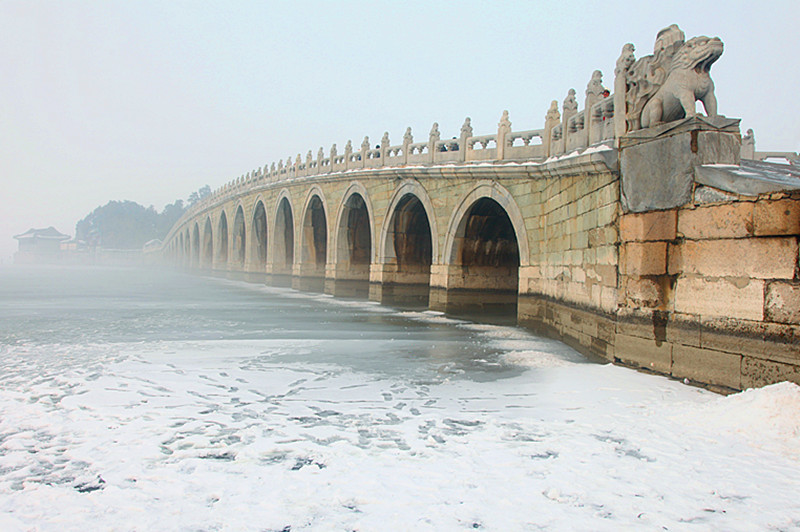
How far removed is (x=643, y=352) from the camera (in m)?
6.79

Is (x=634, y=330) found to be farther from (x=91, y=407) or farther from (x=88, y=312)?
(x=88, y=312)

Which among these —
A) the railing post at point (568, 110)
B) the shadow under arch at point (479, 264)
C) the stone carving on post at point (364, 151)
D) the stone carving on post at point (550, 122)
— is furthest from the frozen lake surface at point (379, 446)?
the stone carving on post at point (364, 151)

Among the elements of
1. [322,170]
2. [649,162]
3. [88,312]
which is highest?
[322,170]


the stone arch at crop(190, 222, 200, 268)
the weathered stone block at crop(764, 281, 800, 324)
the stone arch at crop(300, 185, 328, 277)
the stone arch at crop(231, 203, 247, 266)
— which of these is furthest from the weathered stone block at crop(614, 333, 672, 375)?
the stone arch at crop(190, 222, 200, 268)

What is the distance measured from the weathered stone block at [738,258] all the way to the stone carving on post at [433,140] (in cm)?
1019

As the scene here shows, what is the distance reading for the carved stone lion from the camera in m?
6.58

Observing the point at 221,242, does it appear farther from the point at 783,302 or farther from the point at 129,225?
the point at 129,225

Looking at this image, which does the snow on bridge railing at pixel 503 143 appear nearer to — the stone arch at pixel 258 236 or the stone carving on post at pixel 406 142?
the stone carving on post at pixel 406 142

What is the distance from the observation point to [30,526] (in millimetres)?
3029

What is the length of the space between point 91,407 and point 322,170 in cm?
1831

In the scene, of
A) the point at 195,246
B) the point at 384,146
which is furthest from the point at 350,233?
the point at 195,246

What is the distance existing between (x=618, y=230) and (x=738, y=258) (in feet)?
6.02

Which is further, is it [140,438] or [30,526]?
[140,438]

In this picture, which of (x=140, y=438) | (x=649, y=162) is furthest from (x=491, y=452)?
(x=649, y=162)
